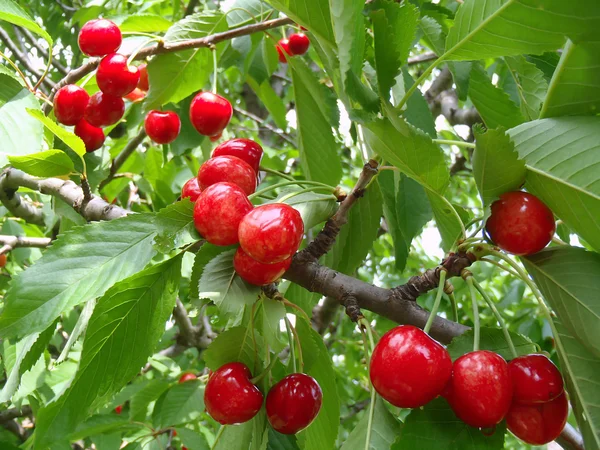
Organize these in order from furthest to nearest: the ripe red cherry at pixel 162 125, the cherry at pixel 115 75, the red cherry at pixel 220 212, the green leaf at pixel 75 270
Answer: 1. the ripe red cherry at pixel 162 125
2. the cherry at pixel 115 75
3. the green leaf at pixel 75 270
4. the red cherry at pixel 220 212

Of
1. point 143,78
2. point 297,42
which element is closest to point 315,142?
point 143,78

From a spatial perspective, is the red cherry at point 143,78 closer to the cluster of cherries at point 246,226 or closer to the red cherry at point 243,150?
the red cherry at point 243,150

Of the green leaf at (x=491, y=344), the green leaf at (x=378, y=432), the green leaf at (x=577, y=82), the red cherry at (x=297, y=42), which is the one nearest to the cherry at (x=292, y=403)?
the green leaf at (x=378, y=432)

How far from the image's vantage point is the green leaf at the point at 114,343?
46.1 inches

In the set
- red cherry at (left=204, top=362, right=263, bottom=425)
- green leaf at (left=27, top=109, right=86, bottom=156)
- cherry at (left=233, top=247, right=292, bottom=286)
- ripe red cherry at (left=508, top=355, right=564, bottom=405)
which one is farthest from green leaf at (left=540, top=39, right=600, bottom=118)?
green leaf at (left=27, top=109, right=86, bottom=156)

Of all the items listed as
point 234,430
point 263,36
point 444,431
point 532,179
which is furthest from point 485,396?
point 263,36

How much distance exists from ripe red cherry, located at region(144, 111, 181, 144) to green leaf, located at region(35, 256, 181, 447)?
1.21 meters

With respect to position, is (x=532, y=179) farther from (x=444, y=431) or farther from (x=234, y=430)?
(x=234, y=430)

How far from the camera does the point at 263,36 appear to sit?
2574 millimetres

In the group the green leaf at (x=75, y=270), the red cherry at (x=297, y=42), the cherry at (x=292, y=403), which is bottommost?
the cherry at (x=292, y=403)

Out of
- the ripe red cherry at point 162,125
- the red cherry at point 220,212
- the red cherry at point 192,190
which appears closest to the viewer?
the red cherry at point 220,212

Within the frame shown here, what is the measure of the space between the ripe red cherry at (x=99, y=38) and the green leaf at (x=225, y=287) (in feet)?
3.93

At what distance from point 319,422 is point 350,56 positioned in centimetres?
107

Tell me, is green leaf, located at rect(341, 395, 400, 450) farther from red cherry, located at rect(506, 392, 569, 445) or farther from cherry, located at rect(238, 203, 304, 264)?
cherry, located at rect(238, 203, 304, 264)
